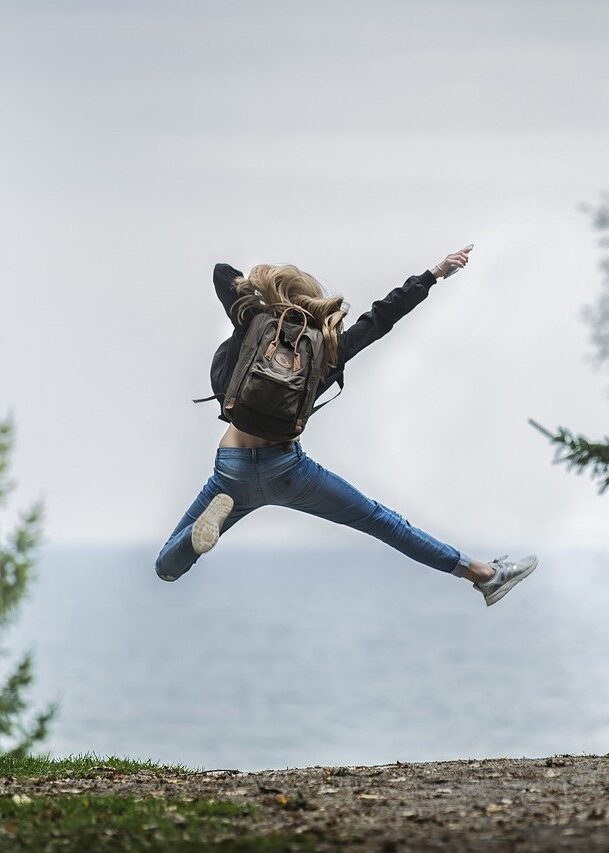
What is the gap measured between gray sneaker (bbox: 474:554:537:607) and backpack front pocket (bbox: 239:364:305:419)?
204 centimetres

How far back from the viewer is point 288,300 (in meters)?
7.50

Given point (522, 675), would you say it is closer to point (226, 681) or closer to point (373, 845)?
point (226, 681)

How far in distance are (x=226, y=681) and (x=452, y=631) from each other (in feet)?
103

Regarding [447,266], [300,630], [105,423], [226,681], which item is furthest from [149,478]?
[447,266]

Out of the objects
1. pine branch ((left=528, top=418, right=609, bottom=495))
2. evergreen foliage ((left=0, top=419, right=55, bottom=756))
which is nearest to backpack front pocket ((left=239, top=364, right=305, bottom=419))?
pine branch ((left=528, top=418, right=609, bottom=495))

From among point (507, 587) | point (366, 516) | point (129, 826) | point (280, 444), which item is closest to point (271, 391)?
point (280, 444)

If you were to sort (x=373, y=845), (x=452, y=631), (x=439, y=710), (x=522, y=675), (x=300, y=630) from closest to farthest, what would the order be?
(x=373, y=845) → (x=439, y=710) → (x=522, y=675) → (x=452, y=631) → (x=300, y=630)

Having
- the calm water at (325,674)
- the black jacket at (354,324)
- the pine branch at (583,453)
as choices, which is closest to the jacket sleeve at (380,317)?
the black jacket at (354,324)

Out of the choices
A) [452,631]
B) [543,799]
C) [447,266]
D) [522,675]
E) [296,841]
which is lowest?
[296,841]

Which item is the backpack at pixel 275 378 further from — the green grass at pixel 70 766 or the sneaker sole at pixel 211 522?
the green grass at pixel 70 766

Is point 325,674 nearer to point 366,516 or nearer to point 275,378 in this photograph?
point 366,516

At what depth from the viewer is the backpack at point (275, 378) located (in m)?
7.22

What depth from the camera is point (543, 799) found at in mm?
6910

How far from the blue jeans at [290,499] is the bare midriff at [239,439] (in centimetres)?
3
